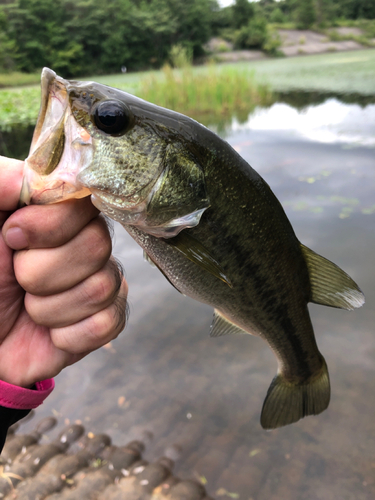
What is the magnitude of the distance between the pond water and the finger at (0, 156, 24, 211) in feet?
8.34

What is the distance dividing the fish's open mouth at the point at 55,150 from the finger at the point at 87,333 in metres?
0.54

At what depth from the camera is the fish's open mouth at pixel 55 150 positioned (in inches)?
39.7

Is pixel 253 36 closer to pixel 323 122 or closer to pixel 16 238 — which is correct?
pixel 323 122

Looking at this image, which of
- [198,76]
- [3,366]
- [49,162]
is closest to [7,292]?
[3,366]

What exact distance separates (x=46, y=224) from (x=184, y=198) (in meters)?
0.47

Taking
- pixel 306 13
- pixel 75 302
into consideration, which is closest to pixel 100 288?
pixel 75 302

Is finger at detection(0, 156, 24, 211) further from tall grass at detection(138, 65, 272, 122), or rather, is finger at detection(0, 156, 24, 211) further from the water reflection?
tall grass at detection(138, 65, 272, 122)

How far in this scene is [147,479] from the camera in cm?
254

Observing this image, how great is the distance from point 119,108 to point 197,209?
418 mm

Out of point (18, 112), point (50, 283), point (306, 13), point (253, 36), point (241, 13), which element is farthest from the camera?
point (306, 13)

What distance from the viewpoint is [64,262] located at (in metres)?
1.23

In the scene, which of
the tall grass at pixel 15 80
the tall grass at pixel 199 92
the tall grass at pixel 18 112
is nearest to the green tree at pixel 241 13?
the tall grass at pixel 15 80

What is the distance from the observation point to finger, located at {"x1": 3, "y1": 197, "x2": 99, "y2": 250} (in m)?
1.11

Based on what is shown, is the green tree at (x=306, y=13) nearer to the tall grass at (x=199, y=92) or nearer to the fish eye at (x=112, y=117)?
the tall grass at (x=199, y=92)
